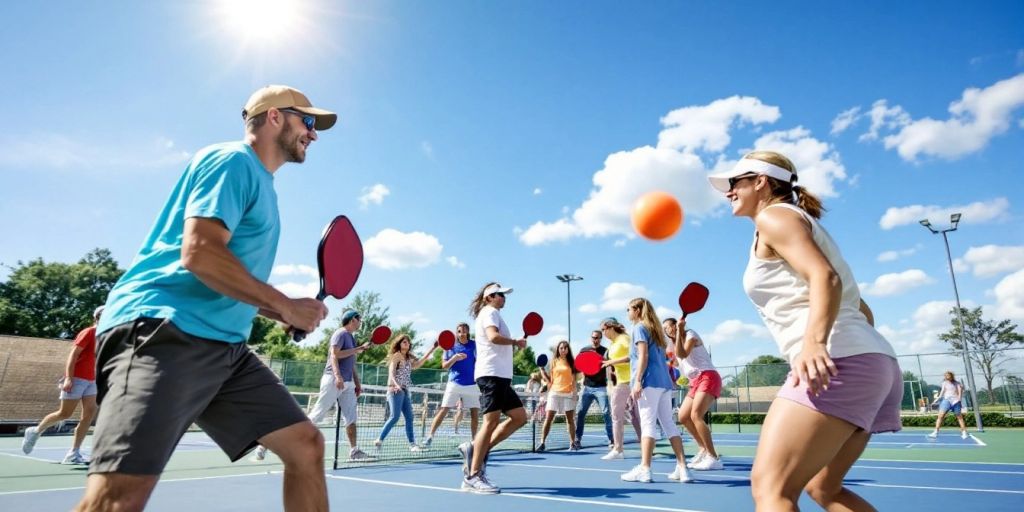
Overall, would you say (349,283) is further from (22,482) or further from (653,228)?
(22,482)

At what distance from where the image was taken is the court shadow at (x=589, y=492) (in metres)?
6.13

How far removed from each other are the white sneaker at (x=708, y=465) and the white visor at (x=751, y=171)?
6.48 metres

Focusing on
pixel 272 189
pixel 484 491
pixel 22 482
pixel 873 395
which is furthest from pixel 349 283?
pixel 22 482

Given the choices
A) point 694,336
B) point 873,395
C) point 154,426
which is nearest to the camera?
point 154,426

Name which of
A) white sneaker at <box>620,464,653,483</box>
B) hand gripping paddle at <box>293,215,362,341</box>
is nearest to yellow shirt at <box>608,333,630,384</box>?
white sneaker at <box>620,464,653,483</box>

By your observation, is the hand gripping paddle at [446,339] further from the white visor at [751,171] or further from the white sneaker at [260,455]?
the white visor at [751,171]

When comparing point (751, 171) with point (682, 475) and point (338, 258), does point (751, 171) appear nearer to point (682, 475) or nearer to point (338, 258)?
point (338, 258)

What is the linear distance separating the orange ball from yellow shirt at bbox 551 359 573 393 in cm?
788

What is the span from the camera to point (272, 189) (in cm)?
258

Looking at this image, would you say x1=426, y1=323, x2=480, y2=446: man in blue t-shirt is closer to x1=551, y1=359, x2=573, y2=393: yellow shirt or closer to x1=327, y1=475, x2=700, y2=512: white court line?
x1=551, y1=359, x2=573, y2=393: yellow shirt

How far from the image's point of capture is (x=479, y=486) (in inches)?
247

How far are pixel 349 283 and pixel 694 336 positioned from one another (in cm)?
594

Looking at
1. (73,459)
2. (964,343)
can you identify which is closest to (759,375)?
(964,343)

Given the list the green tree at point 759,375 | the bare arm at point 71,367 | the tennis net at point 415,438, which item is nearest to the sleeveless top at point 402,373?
the tennis net at point 415,438
